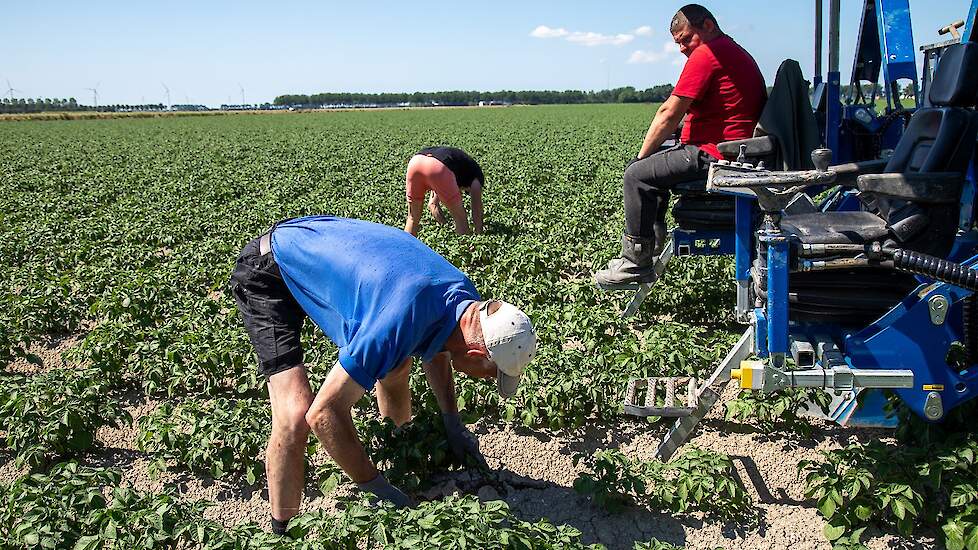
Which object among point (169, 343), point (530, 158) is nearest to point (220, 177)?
point (530, 158)

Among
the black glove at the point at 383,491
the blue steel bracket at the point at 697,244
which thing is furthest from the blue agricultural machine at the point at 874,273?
the black glove at the point at 383,491

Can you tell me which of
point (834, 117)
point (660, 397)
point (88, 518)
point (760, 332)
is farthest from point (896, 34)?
point (88, 518)

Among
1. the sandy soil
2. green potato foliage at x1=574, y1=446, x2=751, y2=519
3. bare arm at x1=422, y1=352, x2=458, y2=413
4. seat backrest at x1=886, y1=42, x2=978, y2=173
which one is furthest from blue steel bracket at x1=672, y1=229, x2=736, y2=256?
bare arm at x1=422, y1=352, x2=458, y2=413

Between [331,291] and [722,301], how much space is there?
393 centimetres

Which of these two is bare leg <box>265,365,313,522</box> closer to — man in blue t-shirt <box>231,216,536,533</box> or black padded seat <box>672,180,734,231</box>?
man in blue t-shirt <box>231,216,536,533</box>

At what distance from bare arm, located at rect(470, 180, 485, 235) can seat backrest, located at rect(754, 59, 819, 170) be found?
5055mm

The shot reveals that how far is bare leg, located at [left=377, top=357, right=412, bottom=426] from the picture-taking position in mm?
4012

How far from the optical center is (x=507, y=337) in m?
2.92

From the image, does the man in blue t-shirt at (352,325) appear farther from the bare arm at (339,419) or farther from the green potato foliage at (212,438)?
the green potato foliage at (212,438)

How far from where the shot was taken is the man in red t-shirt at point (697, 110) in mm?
4582

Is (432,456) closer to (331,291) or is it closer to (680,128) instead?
(331,291)

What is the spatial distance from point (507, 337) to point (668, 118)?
89.7 inches

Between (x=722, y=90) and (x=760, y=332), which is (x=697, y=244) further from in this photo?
(x=760, y=332)

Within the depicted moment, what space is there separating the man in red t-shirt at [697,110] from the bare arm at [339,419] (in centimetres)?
240
